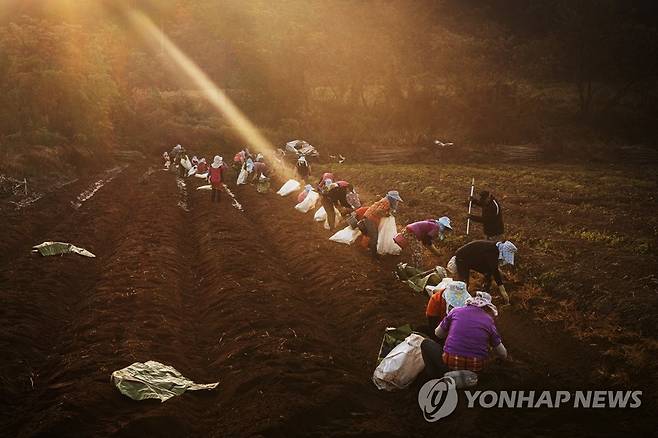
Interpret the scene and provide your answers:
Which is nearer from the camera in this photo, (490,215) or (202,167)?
(490,215)

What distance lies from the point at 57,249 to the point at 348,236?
6664 millimetres

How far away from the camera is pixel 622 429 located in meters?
6.00

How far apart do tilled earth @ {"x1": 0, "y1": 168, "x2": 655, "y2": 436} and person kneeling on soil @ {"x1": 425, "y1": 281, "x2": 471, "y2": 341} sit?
0.96 metres

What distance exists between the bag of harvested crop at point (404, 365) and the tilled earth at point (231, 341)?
16cm

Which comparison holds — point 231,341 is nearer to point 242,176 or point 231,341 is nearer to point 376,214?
point 376,214

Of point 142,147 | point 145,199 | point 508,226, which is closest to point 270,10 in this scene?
point 142,147

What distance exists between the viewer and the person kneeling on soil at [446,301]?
7.10m

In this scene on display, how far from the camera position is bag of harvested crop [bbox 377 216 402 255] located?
40.7 feet

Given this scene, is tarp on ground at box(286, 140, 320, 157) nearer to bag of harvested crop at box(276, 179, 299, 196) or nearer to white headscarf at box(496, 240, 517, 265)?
bag of harvested crop at box(276, 179, 299, 196)

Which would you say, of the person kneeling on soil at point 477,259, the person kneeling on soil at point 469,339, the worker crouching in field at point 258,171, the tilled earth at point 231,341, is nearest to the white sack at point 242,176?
the worker crouching in field at point 258,171

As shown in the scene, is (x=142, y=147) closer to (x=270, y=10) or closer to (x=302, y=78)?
(x=302, y=78)

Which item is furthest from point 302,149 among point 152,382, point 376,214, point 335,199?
point 152,382

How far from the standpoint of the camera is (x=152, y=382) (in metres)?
6.85

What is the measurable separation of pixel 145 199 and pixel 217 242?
7133 millimetres
